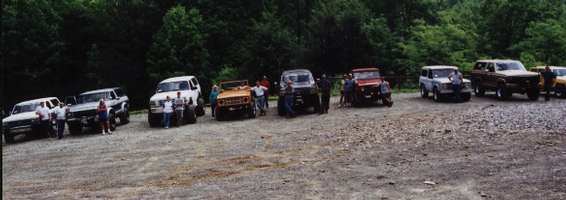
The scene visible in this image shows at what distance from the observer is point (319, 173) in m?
11.8

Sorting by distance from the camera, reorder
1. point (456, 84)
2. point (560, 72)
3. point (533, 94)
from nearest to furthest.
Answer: point (533, 94) → point (456, 84) → point (560, 72)

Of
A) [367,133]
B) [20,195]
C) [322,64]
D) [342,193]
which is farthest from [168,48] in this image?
[342,193]

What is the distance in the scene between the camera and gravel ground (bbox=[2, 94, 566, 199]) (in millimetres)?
10305

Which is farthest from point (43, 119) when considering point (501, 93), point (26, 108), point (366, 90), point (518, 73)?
point (518, 73)

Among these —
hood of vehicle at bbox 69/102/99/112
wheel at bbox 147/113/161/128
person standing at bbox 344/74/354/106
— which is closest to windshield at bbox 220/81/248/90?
wheel at bbox 147/113/161/128

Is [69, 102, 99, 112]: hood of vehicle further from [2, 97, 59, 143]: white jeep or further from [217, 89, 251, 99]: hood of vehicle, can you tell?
[217, 89, 251, 99]: hood of vehicle

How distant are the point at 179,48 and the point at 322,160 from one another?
34084 mm

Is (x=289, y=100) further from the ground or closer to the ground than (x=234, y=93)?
closer to the ground

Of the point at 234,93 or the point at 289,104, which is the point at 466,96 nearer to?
the point at 289,104

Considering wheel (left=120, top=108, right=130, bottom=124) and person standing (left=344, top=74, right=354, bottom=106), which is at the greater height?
person standing (left=344, top=74, right=354, bottom=106)

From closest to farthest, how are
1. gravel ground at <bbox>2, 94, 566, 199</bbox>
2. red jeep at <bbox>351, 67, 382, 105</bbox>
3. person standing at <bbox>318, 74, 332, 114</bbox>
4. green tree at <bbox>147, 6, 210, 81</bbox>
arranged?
1. gravel ground at <bbox>2, 94, 566, 199</bbox>
2. person standing at <bbox>318, 74, 332, 114</bbox>
3. red jeep at <bbox>351, 67, 382, 105</bbox>
4. green tree at <bbox>147, 6, 210, 81</bbox>

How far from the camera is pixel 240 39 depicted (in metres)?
49.9

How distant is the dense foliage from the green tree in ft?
0.28

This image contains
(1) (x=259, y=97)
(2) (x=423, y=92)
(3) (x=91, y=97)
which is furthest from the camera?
(2) (x=423, y=92)
